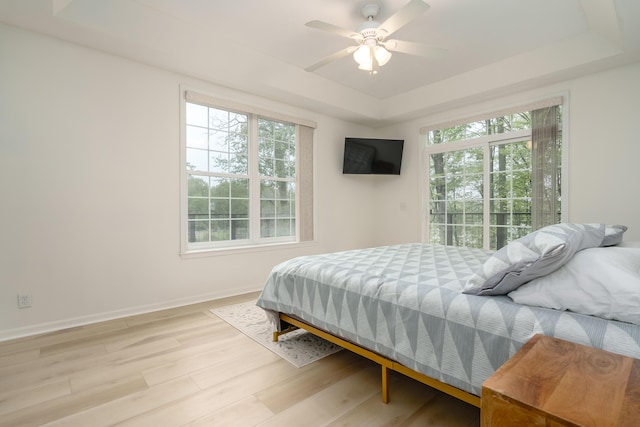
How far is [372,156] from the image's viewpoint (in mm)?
4895

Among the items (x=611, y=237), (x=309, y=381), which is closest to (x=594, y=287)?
(x=611, y=237)

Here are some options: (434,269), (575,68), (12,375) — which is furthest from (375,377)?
(575,68)

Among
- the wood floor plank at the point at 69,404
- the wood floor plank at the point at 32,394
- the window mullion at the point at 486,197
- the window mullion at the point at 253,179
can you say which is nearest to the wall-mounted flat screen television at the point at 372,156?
the window mullion at the point at 486,197

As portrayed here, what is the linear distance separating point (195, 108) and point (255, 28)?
1.14m

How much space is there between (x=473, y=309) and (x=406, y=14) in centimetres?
194

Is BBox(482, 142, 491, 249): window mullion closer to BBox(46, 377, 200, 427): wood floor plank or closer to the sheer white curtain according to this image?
the sheer white curtain

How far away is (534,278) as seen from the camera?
52.6 inches

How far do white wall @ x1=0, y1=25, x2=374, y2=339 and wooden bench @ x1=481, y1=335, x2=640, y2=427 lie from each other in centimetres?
321

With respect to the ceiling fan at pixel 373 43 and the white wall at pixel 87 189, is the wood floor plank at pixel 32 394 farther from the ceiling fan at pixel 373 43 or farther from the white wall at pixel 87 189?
the ceiling fan at pixel 373 43

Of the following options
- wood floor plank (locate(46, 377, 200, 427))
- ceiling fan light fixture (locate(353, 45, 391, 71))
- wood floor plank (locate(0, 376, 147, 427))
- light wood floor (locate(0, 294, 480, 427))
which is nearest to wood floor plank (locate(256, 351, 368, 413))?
light wood floor (locate(0, 294, 480, 427))

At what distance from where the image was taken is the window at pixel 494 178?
3551mm

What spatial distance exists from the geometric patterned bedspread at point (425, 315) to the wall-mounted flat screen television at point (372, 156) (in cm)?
265

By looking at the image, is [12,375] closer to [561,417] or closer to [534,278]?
[561,417]

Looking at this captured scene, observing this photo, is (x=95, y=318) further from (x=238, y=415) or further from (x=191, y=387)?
(x=238, y=415)
